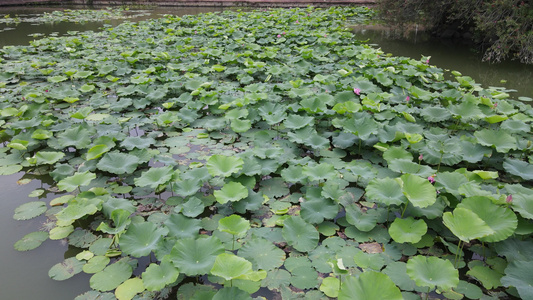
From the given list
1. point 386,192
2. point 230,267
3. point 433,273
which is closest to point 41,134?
point 230,267

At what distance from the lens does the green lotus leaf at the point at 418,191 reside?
6.29ft

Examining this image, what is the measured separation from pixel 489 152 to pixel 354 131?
1.00 m

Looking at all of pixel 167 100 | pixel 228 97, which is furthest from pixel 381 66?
pixel 167 100

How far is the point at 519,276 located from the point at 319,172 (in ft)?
3.89

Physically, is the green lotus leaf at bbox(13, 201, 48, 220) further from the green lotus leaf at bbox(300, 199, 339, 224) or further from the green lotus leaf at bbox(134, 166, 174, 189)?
the green lotus leaf at bbox(300, 199, 339, 224)

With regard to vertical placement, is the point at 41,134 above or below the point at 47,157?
above

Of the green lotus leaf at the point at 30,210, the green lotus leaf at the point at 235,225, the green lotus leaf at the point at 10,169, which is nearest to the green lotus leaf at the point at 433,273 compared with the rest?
the green lotus leaf at the point at 235,225

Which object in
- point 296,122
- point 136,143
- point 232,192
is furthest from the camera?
point 296,122

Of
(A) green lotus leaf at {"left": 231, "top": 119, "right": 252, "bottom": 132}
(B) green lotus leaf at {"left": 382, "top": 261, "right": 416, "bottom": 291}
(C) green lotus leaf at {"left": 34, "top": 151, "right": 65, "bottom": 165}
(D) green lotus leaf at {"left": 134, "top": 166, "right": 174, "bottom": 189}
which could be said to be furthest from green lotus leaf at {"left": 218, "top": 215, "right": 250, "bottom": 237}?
(C) green lotus leaf at {"left": 34, "top": 151, "right": 65, "bottom": 165}

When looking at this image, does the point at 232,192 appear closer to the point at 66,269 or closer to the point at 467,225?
the point at 66,269

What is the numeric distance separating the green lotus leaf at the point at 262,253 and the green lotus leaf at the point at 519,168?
1.65m

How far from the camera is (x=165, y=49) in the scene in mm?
6371

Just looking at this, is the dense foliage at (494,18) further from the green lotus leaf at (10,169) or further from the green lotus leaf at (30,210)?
the green lotus leaf at (10,169)

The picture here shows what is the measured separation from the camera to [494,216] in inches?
71.2
